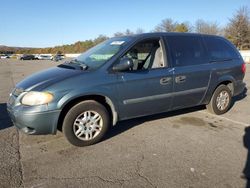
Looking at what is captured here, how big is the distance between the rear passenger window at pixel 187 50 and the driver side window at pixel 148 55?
0.89ft

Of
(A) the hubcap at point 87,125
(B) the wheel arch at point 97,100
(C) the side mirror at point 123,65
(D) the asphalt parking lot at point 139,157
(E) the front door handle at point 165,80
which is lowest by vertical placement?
(D) the asphalt parking lot at point 139,157

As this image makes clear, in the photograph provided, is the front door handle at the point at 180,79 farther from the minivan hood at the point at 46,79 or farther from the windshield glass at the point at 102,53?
the minivan hood at the point at 46,79

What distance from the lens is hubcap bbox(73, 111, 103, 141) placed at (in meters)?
4.05

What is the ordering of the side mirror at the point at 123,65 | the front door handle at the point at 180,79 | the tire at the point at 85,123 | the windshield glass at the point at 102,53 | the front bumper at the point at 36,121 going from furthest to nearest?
the front door handle at the point at 180,79
the windshield glass at the point at 102,53
the side mirror at the point at 123,65
the tire at the point at 85,123
the front bumper at the point at 36,121

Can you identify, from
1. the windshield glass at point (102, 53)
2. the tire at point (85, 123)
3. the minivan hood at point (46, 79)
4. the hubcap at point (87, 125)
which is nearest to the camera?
the minivan hood at point (46, 79)

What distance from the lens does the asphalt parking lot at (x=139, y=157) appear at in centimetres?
311

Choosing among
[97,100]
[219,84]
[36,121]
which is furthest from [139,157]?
[219,84]

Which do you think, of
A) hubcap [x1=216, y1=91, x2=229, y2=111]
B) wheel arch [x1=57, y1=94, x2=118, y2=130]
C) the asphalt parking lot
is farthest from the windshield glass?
hubcap [x1=216, y1=91, x2=229, y2=111]

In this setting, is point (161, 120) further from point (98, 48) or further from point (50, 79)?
point (50, 79)

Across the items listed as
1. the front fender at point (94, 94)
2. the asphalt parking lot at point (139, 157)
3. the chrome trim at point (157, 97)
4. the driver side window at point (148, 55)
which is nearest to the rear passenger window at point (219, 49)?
the chrome trim at point (157, 97)

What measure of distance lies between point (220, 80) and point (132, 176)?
355 centimetres

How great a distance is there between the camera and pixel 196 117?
223 inches

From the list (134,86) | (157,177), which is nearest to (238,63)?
(134,86)

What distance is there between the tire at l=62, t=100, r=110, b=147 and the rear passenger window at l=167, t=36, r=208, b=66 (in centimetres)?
186
